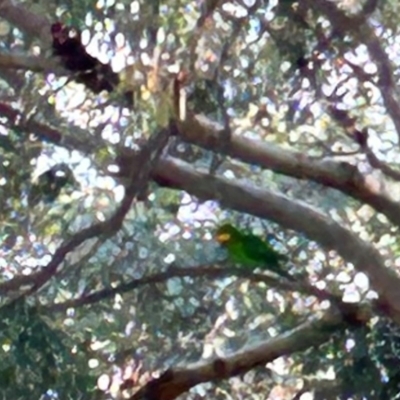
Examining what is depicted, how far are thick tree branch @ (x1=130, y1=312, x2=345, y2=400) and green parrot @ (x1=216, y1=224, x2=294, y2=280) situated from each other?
0.80 feet

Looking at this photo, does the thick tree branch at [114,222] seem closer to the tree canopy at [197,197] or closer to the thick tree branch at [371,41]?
the tree canopy at [197,197]

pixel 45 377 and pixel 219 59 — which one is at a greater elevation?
pixel 219 59

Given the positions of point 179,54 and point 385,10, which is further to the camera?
point 385,10

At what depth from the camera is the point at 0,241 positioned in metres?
4.84

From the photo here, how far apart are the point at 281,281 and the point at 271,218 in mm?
437

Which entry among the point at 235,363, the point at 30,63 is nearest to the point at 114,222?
the point at 30,63

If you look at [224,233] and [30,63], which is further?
[224,233]

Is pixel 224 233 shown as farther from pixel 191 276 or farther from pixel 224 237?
pixel 191 276

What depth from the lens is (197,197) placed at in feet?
15.2

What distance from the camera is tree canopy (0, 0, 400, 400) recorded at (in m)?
4.18

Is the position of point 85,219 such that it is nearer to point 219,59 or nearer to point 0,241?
point 0,241

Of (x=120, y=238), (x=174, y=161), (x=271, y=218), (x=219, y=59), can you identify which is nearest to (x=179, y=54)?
(x=219, y=59)

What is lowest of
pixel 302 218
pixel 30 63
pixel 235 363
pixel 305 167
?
pixel 235 363

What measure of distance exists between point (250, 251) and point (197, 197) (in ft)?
1.27
